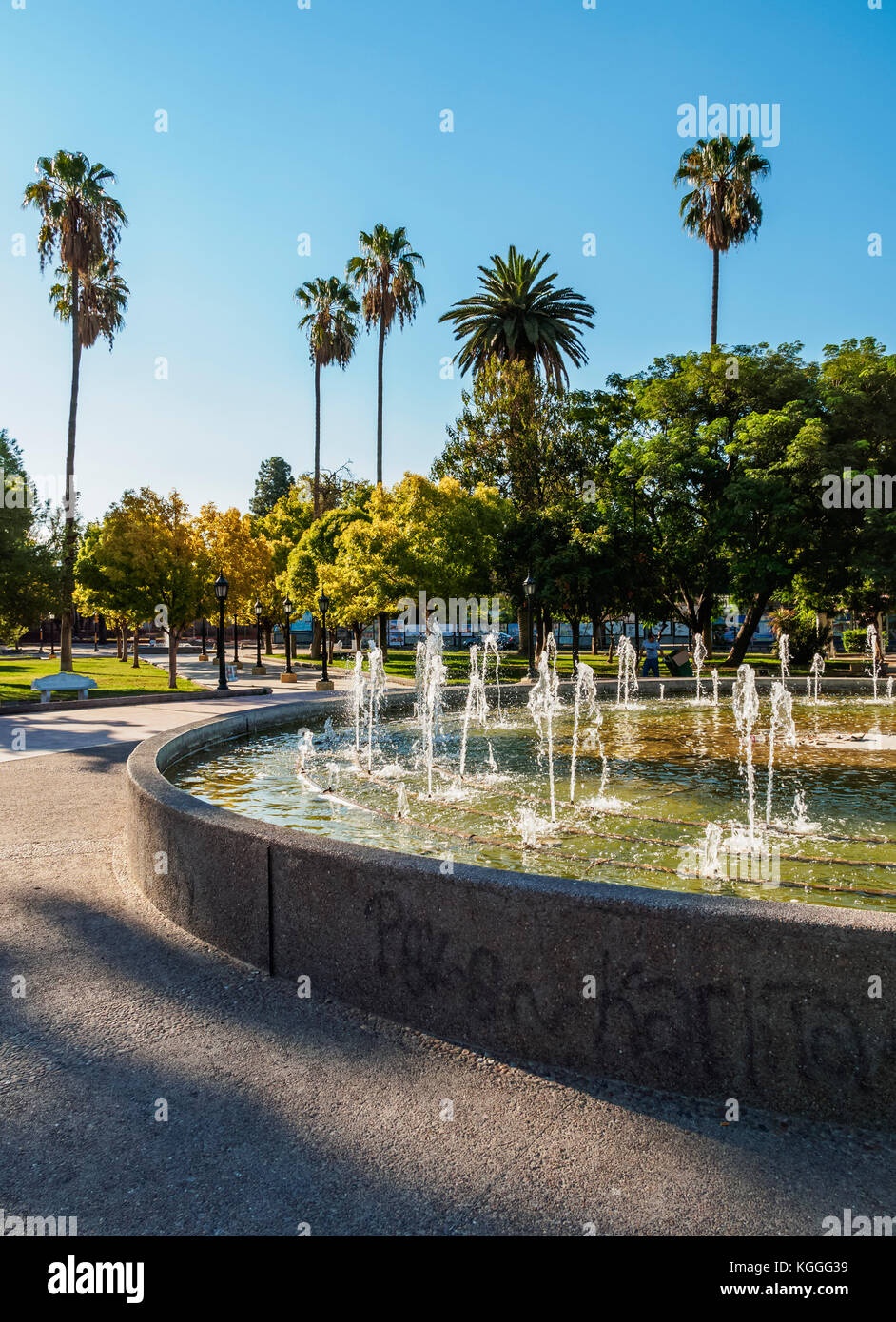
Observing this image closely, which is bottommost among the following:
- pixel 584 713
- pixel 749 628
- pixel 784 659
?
pixel 584 713

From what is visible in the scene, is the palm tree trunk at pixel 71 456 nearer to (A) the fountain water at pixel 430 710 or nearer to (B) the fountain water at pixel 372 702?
(B) the fountain water at pixel 372 702

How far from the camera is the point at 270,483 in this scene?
10412 centimetres

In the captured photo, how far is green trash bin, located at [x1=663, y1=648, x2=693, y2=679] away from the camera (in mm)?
30844

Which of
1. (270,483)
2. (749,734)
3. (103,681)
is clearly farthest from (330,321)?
(270,483)

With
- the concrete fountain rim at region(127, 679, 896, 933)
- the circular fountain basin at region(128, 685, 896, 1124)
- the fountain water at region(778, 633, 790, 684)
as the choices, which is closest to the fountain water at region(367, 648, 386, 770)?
the circular fountain basin at region(128, 685, 896, 1124)

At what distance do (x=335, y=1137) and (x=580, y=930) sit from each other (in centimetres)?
116

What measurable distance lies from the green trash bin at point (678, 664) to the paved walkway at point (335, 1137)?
28074mm

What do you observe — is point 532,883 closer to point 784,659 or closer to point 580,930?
point 580,930

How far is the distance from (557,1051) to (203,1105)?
1372 millimetres

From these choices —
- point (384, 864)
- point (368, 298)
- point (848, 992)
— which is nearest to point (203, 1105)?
point (384, 864)

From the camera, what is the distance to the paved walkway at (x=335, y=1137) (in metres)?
2.51

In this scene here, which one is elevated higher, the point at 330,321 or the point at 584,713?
the point at 330,321

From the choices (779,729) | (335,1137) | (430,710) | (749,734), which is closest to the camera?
(335,1137)

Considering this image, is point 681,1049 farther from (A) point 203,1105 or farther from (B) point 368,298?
(B) point 368,298
